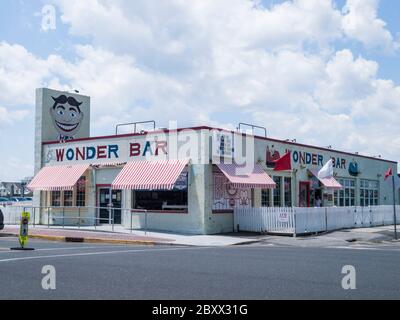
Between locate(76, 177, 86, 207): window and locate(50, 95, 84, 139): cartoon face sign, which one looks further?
locate(50, 95, 84, 139): cartoon face sign

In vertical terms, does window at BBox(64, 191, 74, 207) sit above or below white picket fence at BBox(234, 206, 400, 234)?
above

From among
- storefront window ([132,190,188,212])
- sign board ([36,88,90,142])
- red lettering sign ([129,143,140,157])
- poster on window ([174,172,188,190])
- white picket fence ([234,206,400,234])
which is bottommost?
white picket fence ([234,206,400,234])

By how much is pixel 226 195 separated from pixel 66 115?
1179cm

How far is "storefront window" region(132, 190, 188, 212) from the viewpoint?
76.6 ft

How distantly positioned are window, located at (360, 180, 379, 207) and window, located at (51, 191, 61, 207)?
20.1m

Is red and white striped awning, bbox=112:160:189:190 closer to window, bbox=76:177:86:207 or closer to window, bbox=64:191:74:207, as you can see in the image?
window, bbox=76:177:86:207

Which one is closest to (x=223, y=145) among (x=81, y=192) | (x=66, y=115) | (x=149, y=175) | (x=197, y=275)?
(x=149, y=175)

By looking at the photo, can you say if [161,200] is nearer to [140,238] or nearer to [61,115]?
[140,238]

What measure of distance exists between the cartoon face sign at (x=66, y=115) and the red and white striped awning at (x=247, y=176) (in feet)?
37.6

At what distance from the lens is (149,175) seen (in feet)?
76.5

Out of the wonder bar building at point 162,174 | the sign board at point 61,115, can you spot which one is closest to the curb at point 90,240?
the wonder bar building at point 162,174

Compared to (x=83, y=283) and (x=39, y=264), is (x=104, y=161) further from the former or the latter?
(x=83, y=283)

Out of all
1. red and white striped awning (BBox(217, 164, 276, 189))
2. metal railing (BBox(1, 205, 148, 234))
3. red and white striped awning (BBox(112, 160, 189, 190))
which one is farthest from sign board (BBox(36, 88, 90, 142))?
red and white striped awning (BBox(217, 164, 276, 189))

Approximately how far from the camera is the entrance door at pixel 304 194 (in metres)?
29.2
